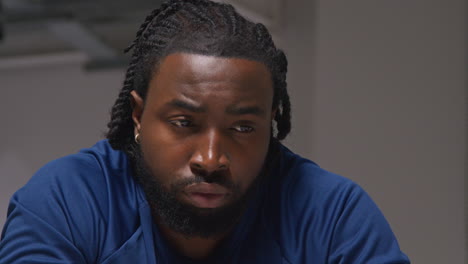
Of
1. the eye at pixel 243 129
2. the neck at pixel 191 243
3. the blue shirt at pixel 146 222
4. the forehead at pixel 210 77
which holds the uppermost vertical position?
the forehead at pixel 210 77

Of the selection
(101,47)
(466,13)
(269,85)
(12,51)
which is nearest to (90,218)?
(269,85)

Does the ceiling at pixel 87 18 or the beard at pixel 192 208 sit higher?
the ceiling at pixel 87 18

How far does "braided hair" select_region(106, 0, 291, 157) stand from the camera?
3.22ft

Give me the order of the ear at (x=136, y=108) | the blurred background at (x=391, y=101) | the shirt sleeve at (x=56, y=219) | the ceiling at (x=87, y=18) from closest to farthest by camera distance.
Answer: the shirt sleeve at (x=56, y=219)
the ear at (x=136, y=108)
the blurred background at (x=391, y=101)
the ceiling at (x=87, y=18)

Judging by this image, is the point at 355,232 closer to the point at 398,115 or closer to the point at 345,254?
the point at 345,254

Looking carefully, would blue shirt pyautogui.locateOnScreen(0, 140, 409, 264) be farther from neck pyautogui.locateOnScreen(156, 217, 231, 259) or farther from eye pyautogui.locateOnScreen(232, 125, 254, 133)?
eye pyautogui.locateOnScreen(232, 125, 254, 133)

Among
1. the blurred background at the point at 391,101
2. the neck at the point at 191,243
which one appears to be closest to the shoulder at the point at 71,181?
the neck at the point at 191,243

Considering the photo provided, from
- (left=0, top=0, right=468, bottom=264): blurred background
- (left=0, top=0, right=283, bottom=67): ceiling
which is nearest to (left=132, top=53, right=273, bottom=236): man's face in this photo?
(left=0, top=0, right=468, bottom=264): blurred background

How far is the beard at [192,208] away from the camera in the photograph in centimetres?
95

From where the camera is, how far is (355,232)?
990 millimetres

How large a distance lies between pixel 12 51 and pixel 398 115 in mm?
2373

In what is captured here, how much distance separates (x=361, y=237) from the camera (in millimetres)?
974

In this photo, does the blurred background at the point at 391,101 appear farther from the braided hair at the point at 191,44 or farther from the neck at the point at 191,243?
the neck at the point at 191,243

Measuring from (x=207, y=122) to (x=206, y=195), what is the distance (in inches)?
4.0
